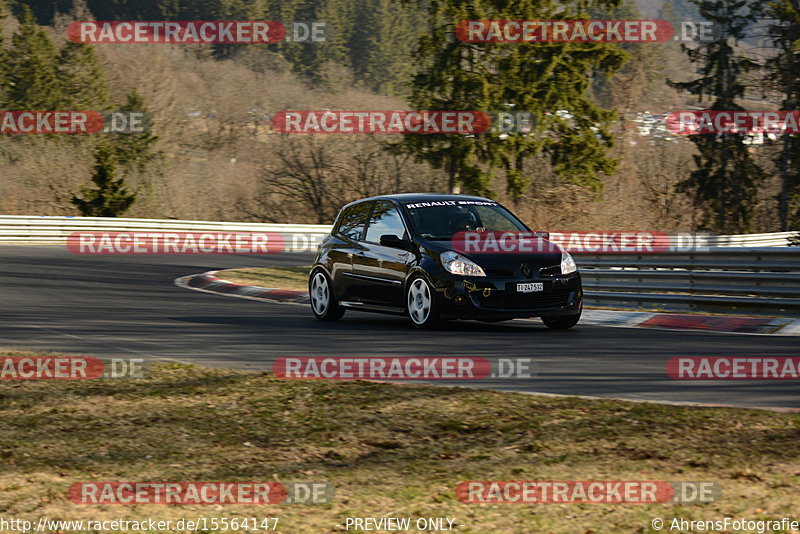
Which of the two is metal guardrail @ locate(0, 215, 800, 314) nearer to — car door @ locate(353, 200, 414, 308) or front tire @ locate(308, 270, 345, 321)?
car door @ locate(353, 200, 414, 308)

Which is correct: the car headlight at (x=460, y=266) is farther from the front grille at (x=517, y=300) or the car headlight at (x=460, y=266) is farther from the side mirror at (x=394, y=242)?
the side mirror at (x=394, y=242)

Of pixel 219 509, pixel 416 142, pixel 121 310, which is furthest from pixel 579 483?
pixel 416 142

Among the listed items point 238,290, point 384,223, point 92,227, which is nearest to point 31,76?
point 92,227

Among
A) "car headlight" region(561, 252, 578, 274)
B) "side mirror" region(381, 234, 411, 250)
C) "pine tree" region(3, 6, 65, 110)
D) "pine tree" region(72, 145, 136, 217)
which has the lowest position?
"car headlight" region(561, 252, 578, 274)

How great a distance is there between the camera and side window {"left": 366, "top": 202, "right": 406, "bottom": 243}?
45.3 ft

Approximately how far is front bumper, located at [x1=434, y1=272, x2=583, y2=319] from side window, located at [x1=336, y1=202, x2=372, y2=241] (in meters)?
2.19

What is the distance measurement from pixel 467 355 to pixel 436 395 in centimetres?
254

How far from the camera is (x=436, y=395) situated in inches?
314
